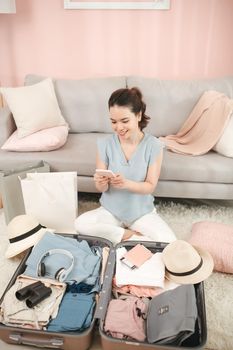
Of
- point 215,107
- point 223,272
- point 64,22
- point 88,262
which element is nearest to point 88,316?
point 88,262

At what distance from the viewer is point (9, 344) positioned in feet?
4.36

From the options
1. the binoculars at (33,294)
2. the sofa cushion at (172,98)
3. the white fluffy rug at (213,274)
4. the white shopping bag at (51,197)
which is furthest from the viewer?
the sofa cushion at (172,98)

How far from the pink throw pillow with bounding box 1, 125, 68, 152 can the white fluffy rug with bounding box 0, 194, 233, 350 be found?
46 centimetres

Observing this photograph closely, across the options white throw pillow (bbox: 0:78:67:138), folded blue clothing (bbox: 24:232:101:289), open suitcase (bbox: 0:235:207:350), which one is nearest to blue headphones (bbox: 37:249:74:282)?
folded blue clothing (bbox: 24:232:101:289)

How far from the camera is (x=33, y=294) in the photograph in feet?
4.26

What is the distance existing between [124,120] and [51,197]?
66 cm

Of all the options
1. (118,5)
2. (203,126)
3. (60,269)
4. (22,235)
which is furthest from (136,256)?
(118,5)

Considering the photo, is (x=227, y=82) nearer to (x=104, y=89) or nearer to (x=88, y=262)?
(x=104, y=89)

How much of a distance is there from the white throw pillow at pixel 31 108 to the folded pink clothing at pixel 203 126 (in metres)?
0.83

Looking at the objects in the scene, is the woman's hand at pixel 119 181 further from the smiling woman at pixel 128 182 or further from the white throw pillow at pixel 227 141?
the white throw pillow at pixel 227 141

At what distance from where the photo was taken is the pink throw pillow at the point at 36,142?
2.12m

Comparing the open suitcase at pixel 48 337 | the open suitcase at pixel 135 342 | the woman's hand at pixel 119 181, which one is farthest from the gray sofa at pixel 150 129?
the open suitcase at pixel 48 337

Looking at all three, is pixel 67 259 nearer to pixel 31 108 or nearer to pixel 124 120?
pixel 124 120

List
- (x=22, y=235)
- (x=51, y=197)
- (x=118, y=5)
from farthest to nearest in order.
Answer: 1. (x=118, y=5)
2. (x=51, y=197)
3. (x=22, y=235)
